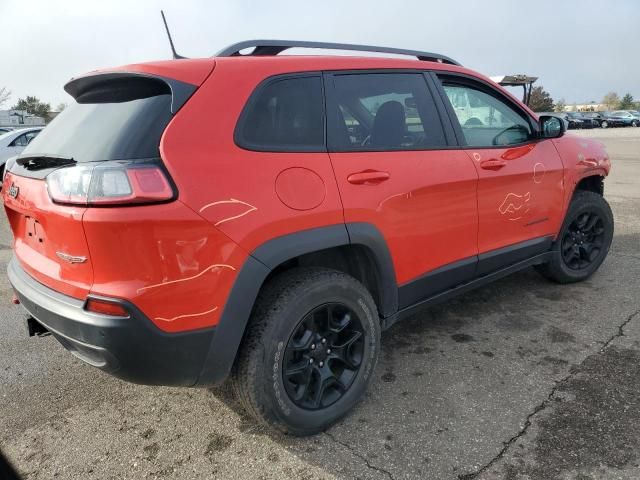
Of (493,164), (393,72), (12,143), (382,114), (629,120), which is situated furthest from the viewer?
→ (629,120)

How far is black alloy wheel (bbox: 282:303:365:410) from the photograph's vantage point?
2303mm

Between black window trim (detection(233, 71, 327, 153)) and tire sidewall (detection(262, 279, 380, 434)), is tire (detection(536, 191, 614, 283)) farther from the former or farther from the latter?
black window trim (detection(233, 71, 327, 153))

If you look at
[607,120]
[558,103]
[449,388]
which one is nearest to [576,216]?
[449,388]

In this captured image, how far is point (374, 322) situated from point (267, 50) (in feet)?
5.27

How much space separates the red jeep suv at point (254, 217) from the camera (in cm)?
184

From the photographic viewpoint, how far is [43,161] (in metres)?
2.19

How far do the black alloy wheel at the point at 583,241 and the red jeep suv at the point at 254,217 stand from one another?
57.2 inches

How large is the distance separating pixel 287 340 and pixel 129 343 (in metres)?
0.66

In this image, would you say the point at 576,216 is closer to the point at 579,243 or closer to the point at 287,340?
the point at 579,243

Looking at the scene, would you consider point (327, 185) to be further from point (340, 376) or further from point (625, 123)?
point (625, 123)

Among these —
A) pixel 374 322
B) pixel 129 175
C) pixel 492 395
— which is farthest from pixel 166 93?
pixel 492 395

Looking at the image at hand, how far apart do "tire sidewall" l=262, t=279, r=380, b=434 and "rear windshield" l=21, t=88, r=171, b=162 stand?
871 mm

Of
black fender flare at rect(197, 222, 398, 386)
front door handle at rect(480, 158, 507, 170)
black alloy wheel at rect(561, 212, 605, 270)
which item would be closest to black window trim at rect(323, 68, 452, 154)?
front door handle at rect(480, 158, 507, 170)

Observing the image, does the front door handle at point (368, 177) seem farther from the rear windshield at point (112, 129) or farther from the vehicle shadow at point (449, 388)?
the vehicle shadow at point (449, 388)
